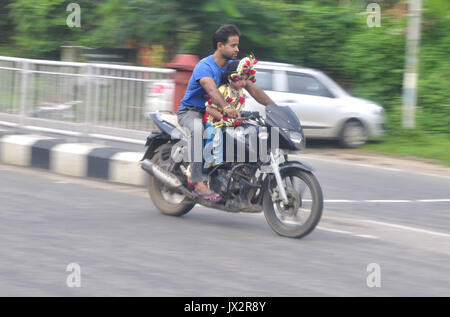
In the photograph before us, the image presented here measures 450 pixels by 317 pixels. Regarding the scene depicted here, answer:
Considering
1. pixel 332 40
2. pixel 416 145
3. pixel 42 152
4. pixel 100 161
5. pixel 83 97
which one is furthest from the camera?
pixel 332 40

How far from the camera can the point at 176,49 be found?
64.6 ft

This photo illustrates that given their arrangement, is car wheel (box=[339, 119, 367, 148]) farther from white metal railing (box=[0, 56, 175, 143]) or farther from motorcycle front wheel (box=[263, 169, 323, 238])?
motorcycle front wheel (box=[263, 169, 323, 238])

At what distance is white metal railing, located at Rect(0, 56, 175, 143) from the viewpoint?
1030 centimetres

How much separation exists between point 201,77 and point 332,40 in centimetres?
1279

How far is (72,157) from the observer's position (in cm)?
1055

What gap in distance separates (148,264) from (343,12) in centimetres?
1492

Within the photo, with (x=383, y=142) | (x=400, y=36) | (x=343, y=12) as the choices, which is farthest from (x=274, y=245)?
(x=343, y=12)

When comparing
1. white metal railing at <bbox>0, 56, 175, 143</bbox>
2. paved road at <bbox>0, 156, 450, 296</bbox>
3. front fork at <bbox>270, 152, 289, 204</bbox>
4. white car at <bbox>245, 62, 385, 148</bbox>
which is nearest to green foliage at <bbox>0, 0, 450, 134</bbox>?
white car at <bbox>245, 62, 385, 148</bbox>

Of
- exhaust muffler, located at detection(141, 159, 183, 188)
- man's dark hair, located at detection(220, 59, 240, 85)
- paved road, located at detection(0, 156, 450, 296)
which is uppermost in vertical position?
man's dark hair, located at detection(220, 59, 240, 85)

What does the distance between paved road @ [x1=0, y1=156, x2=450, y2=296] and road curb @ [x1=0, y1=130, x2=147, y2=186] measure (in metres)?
0.22

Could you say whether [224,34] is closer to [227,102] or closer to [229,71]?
[229,71]

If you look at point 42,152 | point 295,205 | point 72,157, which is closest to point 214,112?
point 295,205

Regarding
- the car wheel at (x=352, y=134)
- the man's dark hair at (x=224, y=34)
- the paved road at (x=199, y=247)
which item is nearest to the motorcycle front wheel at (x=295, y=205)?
the paved road at (x=199, y=247)

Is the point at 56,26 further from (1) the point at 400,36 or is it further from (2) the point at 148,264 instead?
(2) the point at 148,264
